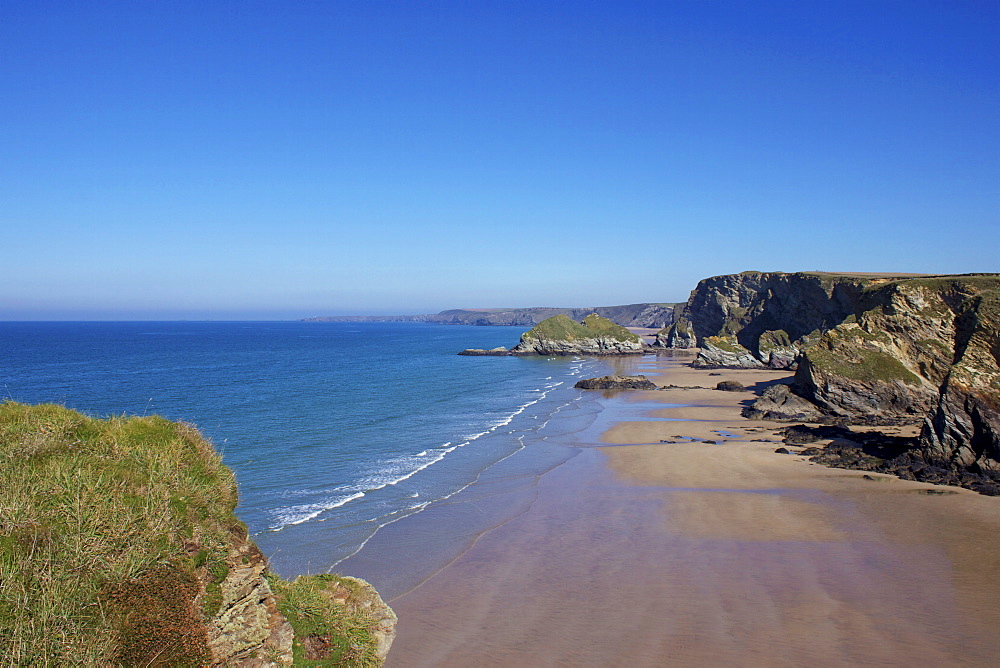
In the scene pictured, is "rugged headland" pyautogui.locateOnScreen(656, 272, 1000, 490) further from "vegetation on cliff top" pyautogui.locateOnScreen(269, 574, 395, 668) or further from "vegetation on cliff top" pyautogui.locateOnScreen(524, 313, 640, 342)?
"vegetation on cliff top" pyautogui.locateOnScreen(524, 313, 640, 342)

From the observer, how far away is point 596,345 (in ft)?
371

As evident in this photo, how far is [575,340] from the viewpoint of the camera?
112812 millimetres

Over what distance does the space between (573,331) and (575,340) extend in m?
2.39

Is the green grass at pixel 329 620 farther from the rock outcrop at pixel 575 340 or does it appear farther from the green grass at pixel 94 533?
the rock outcrop at pixel 575 340

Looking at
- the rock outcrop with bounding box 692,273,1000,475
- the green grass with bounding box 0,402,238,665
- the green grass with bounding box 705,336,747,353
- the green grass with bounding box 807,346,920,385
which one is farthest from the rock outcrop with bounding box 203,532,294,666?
the green grass with bounding box 705,336,747,353

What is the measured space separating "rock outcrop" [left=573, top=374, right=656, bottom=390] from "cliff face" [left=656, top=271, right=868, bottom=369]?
22.8 m

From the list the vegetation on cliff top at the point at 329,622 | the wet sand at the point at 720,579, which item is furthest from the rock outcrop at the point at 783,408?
the vegetation on cliff top at the point at 329,622

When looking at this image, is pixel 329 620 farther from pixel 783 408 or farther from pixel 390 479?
pixel 783 408

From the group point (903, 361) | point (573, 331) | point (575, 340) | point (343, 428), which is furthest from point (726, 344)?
point (343, 428)

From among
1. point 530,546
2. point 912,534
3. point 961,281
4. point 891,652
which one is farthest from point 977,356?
point 530,546

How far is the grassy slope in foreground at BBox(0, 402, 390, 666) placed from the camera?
587 cm

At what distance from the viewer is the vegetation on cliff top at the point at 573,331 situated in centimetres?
11194

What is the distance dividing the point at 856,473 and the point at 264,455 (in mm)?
26243

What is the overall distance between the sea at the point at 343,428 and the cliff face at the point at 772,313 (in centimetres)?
2538
